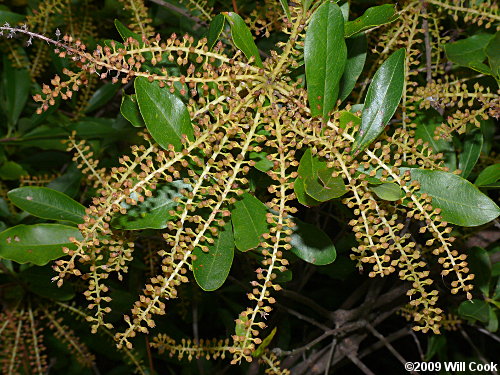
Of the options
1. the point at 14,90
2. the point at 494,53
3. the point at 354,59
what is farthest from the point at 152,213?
the point at 14,90

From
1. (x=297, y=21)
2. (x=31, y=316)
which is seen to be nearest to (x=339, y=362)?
(x=31, y=316)

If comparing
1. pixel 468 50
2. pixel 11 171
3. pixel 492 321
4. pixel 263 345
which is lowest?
pixel 492 321

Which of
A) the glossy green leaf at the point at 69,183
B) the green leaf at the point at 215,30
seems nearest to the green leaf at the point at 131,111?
the green leaf at the point at 215,30

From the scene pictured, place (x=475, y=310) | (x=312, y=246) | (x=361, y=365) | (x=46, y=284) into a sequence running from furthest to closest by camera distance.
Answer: (x=46, y=284) < (x=361, y=365) < (x=475, y=310) < (x=312, y=246)

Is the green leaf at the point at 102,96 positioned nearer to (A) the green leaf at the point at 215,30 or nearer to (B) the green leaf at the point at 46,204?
(B) the green leaf at the point at 46,204

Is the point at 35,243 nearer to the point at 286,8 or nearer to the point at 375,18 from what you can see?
the point at 286,8

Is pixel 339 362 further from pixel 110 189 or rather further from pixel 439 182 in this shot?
pixel 110 189
